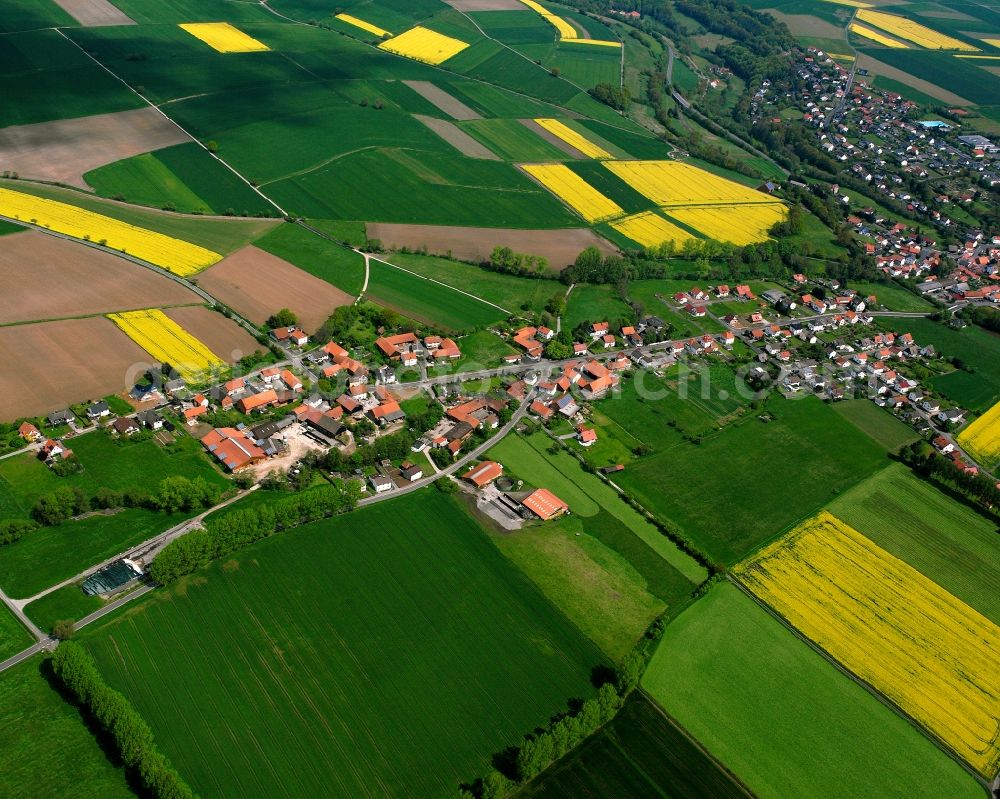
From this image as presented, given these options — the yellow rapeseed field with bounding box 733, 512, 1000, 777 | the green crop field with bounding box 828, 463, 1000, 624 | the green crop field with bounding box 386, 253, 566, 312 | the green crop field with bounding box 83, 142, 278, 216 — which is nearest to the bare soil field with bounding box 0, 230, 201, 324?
the green crop field with bounding box 83, 142, 278, 216

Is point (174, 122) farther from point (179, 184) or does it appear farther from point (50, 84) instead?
point (50, 84)

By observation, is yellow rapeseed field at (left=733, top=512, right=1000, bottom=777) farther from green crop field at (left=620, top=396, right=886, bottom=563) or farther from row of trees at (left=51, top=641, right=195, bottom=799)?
row of trees at (left=51, top=641, right=195, bottom=799)

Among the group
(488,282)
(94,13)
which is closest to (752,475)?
(488,282)

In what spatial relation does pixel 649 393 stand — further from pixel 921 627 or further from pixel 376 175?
pixel 376 175

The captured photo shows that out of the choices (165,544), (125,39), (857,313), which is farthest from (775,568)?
(125,39)

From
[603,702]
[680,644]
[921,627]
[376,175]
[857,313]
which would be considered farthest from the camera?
[376,175]
